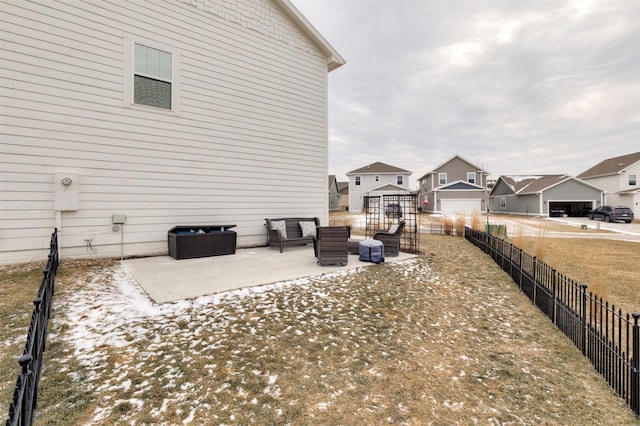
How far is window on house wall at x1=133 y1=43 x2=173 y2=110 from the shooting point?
22.1 ft

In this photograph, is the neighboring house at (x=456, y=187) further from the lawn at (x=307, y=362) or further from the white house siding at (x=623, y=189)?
the lawn at (x=307, y=362)

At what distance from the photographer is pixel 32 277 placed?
486cm

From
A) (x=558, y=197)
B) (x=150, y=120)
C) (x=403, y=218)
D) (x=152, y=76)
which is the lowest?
(x=403, y=218)

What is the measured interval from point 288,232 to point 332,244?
287cm

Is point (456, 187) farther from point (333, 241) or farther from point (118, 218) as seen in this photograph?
point (118, 218)

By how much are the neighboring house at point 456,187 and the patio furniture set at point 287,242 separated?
2371 centimetres

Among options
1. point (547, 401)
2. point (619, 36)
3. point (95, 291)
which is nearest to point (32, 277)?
point (95, 291)

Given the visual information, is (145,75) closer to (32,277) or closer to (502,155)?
(32,277)

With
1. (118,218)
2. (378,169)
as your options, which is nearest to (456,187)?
(378,169)

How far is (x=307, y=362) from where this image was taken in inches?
106

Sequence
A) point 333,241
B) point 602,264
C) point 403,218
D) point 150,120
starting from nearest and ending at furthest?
point 333,241, point 150,120, point 602,264, point 403,218

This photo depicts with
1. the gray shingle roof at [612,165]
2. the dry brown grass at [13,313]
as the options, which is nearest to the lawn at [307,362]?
the dry brown grass at [13,313]

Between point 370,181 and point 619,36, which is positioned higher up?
point 619,36

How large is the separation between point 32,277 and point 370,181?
3423 centimetres
